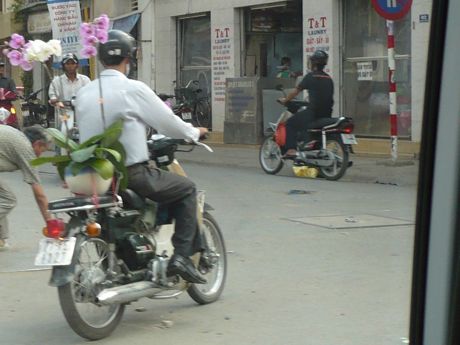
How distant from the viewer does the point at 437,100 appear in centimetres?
234

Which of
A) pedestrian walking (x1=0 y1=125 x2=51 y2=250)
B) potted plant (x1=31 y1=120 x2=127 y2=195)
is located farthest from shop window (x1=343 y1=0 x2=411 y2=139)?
potted plant (x1=31 y1=120 x2=127 y2=195)

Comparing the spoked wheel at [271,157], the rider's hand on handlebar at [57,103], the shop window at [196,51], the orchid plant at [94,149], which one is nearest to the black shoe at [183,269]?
the orchid plant at [94,149]

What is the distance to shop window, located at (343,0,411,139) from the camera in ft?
55.2

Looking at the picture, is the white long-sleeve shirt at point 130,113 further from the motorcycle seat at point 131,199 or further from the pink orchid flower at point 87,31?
the pink orchid flower at point 87,31

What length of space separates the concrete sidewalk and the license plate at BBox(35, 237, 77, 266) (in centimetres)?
601

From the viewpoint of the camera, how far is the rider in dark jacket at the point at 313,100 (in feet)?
44.6

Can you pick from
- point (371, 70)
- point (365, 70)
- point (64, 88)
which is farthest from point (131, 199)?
point (365, 70)

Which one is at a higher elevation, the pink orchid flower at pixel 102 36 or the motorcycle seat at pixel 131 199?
the pink orchid flower at pixel 102 36

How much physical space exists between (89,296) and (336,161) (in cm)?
846

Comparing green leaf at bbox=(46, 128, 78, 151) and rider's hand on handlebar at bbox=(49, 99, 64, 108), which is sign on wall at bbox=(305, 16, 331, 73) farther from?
green leaf at bbox=(46, 128, 78, 151)

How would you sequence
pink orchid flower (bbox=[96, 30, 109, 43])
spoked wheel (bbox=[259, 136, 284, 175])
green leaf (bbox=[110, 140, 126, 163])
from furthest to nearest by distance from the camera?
1. spoked wheel (bbox=[259, 136, 284, 175])
2. pink orchid flower (bbox=[96, 30, 109, 43])
3. green leaf (bbox=[110, 140, 126, 163])

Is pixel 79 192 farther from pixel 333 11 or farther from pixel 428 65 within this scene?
pixel 333 11

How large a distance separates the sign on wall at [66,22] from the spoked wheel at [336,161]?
860cm

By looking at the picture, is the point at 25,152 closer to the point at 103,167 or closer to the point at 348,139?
the point at 103,167
